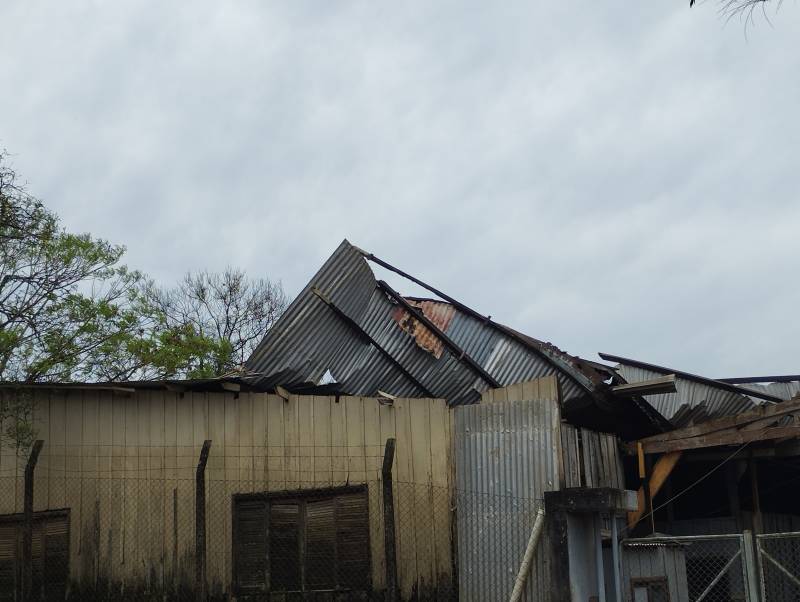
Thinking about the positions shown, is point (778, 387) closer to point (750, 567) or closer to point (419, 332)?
point (419, 332)

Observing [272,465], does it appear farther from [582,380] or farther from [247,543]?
[582,380]

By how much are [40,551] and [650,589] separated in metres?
8.05

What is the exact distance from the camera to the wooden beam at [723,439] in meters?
12.9

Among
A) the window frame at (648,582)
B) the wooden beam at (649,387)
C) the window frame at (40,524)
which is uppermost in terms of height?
the wooden beam at (649,387)

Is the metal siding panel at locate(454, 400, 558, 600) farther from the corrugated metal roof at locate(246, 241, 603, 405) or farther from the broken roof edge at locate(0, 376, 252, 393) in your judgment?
the broken roof edge at locate(0, 376, 252, 393)

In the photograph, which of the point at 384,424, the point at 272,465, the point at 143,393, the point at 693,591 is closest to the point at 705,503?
the point at 693,591

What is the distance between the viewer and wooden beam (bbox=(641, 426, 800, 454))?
42.2ft

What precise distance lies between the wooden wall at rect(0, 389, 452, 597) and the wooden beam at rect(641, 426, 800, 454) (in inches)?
156

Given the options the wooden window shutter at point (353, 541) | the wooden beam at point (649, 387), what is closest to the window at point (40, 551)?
the wooden window shutter at point (353, 541)

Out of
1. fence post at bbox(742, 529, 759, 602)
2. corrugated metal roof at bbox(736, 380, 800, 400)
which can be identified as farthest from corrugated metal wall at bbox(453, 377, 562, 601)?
corrugated metal roof at bbox(736, 380, 800, 400)

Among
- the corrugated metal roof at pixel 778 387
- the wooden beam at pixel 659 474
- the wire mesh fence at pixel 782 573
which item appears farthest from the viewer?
the corrugated metal roof at pixel 778 387

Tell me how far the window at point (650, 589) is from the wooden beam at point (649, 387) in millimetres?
2562

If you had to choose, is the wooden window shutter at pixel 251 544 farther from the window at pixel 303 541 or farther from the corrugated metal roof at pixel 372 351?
the corrugated metal roof at pixel 372 351

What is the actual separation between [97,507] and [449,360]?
5404 mm
